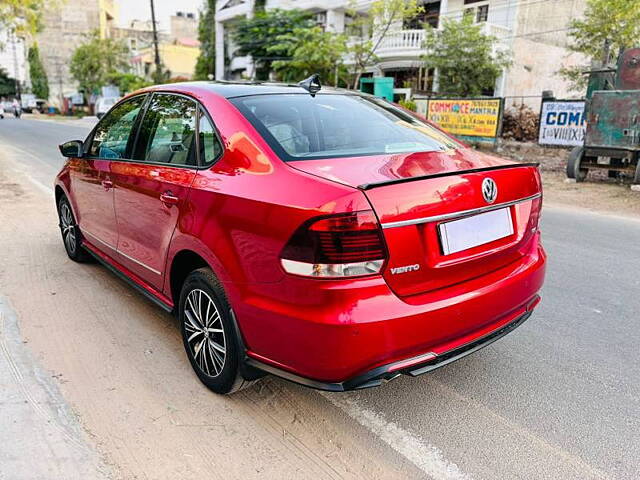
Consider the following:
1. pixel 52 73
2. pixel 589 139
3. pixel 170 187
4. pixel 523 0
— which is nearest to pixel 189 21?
pixel 52 73

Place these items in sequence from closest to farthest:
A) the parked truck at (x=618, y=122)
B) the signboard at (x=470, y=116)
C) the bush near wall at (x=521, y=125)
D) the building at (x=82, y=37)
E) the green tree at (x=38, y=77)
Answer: the parked truck at (x=618, y=122)
the signboard at (x=470, y=116)
the bush near wall at (x=521, y=125)
the building at (x=82, y=37)
the green tree at (x=38, y=77)

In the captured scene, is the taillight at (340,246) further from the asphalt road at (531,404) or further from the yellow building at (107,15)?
the yellow building at (107,15)

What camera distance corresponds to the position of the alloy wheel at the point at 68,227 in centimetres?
488

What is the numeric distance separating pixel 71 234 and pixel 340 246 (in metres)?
3.76

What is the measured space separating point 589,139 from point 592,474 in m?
10.1

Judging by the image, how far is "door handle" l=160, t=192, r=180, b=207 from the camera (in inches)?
113

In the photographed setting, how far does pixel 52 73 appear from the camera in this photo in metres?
73.2

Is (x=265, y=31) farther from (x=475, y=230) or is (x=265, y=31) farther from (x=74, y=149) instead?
(x=475, y=230)

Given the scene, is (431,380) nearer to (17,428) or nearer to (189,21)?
(17,428)

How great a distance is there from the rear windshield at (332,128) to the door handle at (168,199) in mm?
606

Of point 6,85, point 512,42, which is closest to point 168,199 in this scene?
point 512,42

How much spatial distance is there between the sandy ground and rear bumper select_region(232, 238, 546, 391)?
1.19 feet

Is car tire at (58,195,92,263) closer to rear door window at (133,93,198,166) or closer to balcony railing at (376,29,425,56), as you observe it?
rear door window at (133,93,198,166)

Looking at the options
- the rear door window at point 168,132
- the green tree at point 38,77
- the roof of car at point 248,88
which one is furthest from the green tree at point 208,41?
the roof of car at point 248,88
